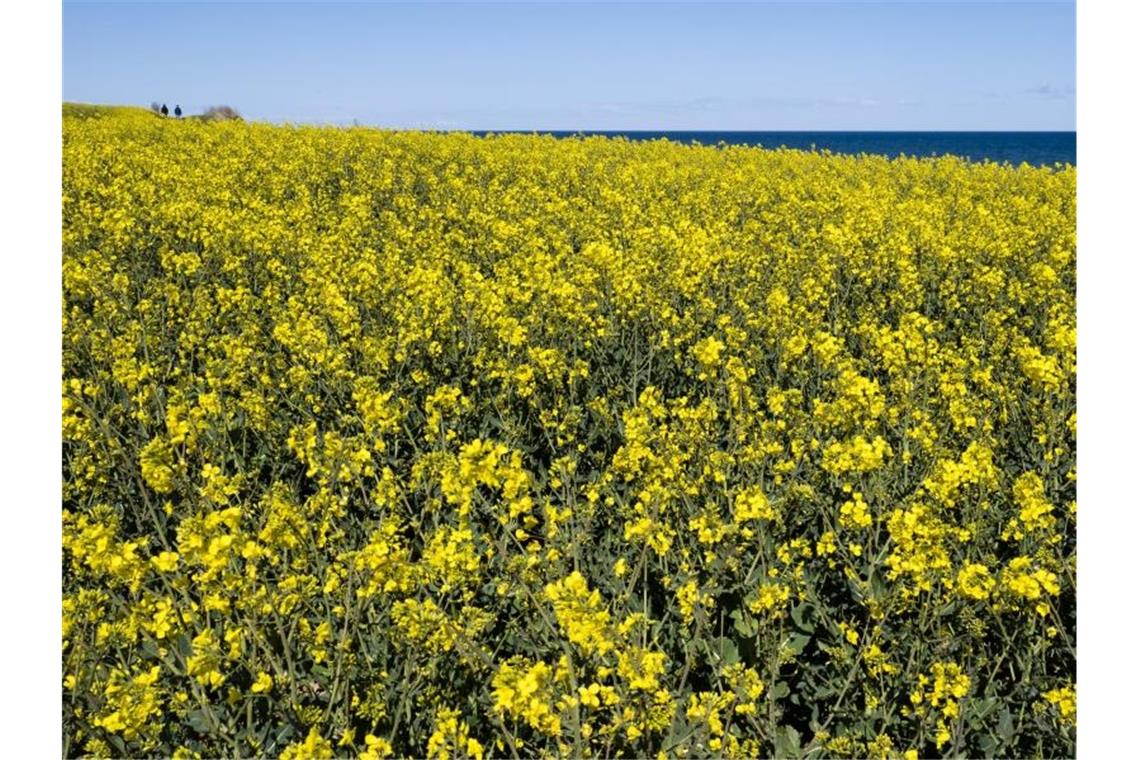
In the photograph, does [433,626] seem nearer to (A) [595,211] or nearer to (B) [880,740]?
(B) [880,740]

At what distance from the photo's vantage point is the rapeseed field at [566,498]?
2639mm

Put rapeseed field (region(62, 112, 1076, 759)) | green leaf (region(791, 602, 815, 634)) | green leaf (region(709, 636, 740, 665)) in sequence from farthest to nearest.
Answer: green leaf (region(791, 602, 815, 634)) → green leaf (region(709, 636, 740, 665)) → rapeseed field (region(62, 112, 1076, 759))

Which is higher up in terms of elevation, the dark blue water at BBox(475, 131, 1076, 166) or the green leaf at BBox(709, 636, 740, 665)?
the dark blue water at BBox(475, 131, 1076, 166)

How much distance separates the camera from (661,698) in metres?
2.57

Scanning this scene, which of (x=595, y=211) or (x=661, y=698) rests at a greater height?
(x=595, y=211)

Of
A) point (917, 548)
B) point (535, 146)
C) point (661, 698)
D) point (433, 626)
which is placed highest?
point (535, 146)

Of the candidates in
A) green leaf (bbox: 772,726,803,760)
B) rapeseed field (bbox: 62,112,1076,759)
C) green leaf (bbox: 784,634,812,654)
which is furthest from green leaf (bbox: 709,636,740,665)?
green leaf (bbox: 772,726,803,760)

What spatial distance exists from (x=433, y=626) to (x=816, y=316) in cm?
414

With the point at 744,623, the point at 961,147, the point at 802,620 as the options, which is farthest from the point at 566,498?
the point at 961,147

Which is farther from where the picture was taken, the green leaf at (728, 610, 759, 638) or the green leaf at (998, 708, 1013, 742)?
the green leaf at (728, 610, 759, 638)

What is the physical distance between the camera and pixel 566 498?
373cm

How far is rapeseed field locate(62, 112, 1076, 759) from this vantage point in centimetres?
264

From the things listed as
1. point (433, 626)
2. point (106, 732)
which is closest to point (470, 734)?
point (433, 626)

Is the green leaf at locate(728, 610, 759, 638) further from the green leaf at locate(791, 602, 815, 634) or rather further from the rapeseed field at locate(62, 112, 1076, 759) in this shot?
the green leaf at locate(791, 602, 815, 634)
